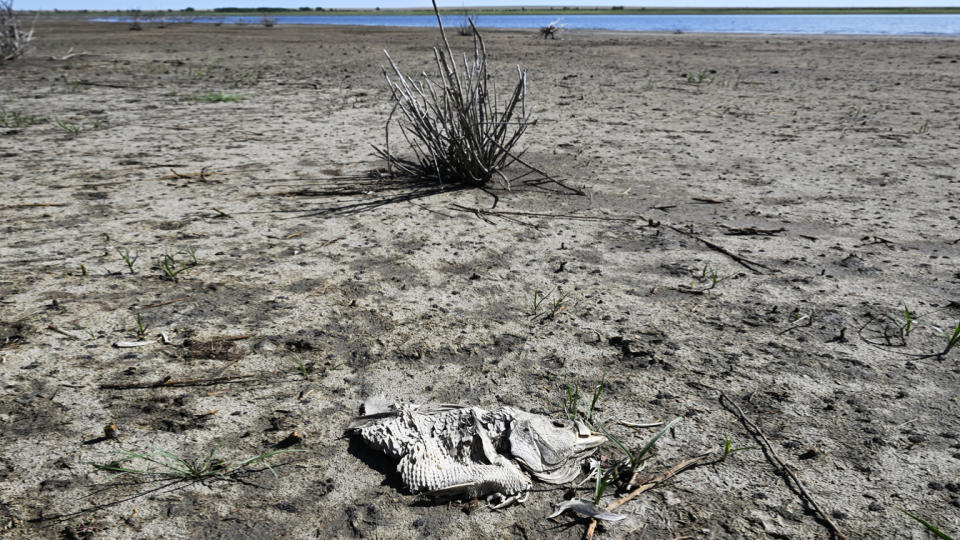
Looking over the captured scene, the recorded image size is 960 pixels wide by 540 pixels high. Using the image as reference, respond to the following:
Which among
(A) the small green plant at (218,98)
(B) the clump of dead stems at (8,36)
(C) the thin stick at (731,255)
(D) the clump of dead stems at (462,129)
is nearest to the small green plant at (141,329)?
(D) the clump of dead stems at (462,129)

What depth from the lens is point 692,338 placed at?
2096 millimetres

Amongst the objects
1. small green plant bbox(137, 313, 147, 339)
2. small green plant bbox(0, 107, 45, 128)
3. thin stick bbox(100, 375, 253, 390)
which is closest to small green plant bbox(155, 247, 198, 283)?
small green plant bbox(137, 313, 147, 339)

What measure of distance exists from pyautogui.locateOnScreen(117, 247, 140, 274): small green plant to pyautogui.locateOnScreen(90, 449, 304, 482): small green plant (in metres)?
1.17

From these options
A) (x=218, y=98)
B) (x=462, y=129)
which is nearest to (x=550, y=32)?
(x=218, y=98)

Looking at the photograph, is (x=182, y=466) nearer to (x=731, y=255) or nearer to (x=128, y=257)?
(x=128, y=257)

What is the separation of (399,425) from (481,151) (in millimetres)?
2330

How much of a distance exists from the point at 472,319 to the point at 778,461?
110 cm

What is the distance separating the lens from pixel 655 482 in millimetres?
1489

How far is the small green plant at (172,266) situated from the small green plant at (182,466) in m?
1.10

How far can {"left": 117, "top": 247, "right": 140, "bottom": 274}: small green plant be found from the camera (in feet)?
8.19

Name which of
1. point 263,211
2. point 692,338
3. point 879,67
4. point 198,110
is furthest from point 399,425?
point 879,67

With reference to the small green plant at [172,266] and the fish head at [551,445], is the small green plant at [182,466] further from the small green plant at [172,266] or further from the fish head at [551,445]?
the small green plant at [172,266]

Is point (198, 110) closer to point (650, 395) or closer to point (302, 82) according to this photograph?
point (302, 82)

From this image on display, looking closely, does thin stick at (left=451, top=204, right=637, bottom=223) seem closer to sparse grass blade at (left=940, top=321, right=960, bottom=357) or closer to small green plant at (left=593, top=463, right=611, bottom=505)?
sparse grass blade at (left=940, top=321, right=960, bottom=357)
